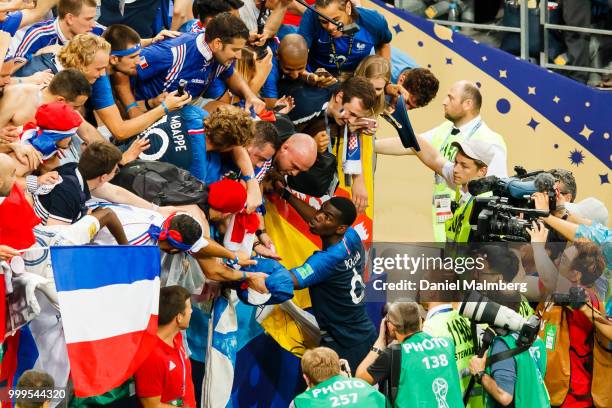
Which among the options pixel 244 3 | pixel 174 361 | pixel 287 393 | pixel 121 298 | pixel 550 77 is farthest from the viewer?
pixel 550 77

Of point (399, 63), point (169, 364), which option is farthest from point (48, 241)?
point (399, 63)

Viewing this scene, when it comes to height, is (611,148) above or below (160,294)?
below

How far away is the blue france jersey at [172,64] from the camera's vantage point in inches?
310

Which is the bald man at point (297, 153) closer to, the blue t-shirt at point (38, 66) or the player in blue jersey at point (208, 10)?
the player in blue jersey at point (208, 10)

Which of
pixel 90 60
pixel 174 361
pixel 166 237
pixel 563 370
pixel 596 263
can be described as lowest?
pixel 563 370

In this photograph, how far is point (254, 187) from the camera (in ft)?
25.4

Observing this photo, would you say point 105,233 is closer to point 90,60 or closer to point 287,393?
point 90,60

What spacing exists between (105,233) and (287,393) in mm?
2238

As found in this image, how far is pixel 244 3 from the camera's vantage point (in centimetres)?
916

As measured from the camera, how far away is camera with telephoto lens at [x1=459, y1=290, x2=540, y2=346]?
780cm

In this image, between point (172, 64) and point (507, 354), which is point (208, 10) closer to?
point (172, 64)

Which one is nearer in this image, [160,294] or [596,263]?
[160,294]

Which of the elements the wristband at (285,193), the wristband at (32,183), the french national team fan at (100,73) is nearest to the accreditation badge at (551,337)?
the wristband at (285,193)

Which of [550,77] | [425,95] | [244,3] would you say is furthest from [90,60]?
[550,77]
